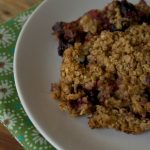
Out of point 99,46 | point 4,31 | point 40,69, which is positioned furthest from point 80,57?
point 4,31

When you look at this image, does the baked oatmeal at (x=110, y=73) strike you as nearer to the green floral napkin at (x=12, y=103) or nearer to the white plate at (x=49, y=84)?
the white plate at (x=49, y=84)

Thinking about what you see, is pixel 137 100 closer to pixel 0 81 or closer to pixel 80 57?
pixel 80 57

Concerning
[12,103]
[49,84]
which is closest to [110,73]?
[49,84]

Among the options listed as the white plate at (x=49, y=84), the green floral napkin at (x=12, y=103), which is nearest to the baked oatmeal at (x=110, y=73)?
the white plate at (x=49, y=84)

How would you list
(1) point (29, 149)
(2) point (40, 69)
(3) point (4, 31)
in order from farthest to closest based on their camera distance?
(3) point (4, 31) < (2) point (40, 69) < (1) point (29, 149)

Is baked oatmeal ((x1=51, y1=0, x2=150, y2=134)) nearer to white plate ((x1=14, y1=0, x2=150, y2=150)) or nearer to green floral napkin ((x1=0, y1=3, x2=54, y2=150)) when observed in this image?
white plate ((x1=14, y1=0, x2=150, y2=150))

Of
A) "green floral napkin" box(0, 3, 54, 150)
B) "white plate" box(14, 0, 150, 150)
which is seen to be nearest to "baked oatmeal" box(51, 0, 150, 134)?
"white plate" box(14, 0, 150, 150)

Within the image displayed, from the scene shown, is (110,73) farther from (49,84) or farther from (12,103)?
(12,103)
